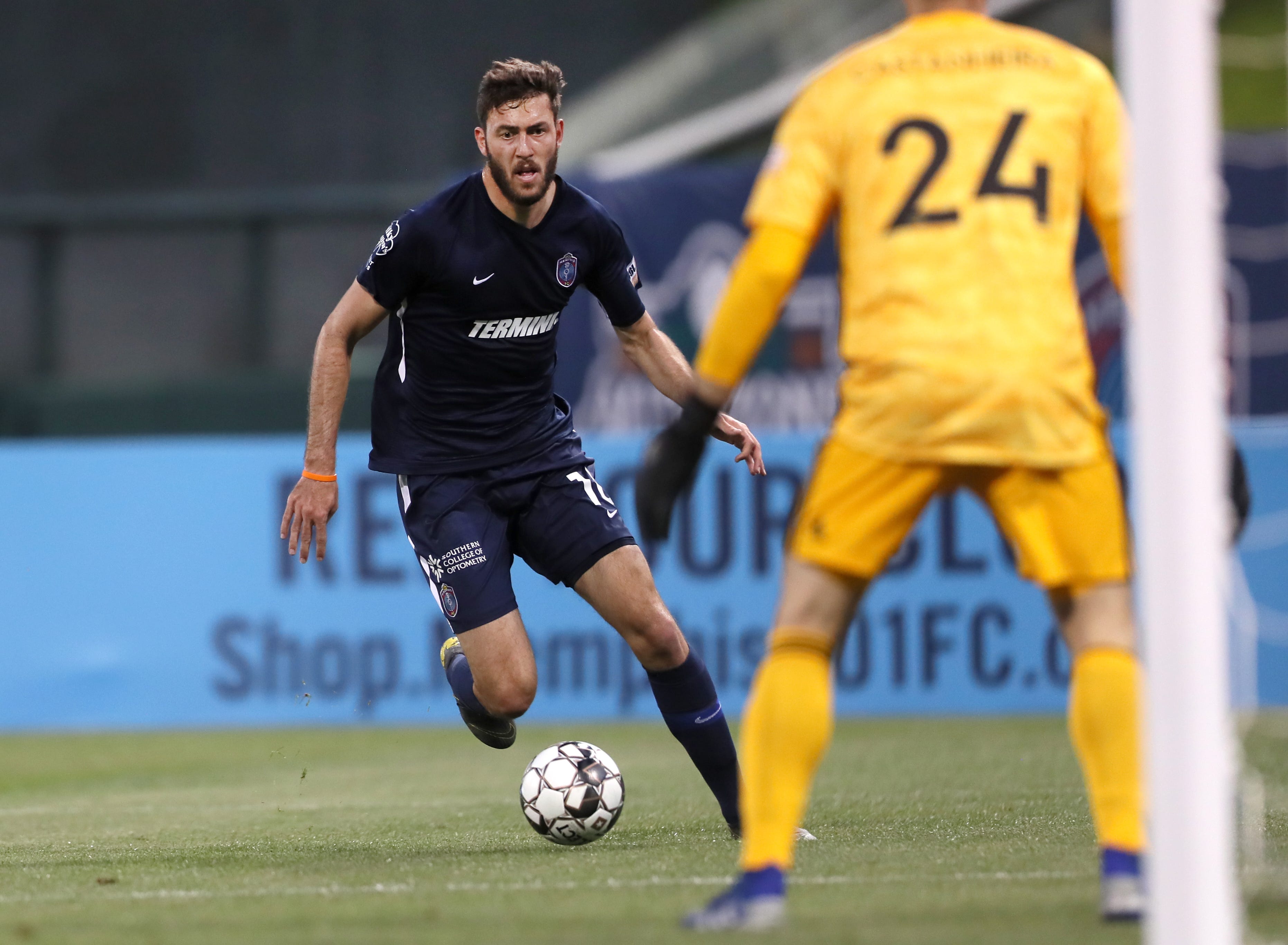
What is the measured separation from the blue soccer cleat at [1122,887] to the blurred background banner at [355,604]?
23.3 feet

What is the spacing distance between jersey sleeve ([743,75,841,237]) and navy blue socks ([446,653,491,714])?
8.61ft

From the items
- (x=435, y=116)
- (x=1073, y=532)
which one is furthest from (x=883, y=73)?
(x=435, y=116)

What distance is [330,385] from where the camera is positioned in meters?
5.57

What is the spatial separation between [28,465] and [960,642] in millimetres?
5745

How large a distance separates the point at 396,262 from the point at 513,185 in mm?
413

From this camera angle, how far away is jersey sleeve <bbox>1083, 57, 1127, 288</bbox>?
3.89m

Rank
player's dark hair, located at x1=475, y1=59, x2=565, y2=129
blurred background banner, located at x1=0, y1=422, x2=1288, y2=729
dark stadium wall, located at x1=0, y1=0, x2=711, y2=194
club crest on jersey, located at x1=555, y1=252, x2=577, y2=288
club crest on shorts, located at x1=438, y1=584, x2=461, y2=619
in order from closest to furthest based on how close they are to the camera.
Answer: player's dark hair, located at x1=475, y1=59, x2=565, y2=129 < club crest on jersey, located at x1=555, y1=252, x2=577, y2=288 < club crest on shorts, located at x1=438, y1=584, x2=461, y2=619 < blurred background banner, located at x1=0, y1=422, x2=1288, y2=729 < dark stadium wall, located at x1=0, y1=0, x2=711, y2=194

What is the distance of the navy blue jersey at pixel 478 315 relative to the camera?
222 inches

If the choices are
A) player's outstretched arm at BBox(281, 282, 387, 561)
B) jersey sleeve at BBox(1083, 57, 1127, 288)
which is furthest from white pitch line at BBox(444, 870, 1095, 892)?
jersey sleeve at BBox(1083, 57, 1127, 288)

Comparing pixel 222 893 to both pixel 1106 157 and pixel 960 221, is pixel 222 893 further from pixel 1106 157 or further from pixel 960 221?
pixel 1106 157

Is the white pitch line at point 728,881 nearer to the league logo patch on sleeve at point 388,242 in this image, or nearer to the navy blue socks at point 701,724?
the navy blue socks at point 701,724

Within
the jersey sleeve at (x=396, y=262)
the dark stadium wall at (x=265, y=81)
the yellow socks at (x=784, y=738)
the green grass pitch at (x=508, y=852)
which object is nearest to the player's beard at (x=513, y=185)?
the jersey sleeve at (x=396, y=262)

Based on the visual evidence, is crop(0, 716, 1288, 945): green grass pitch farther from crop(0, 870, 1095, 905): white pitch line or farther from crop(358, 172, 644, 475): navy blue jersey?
crop(358, 172, 644, 475): navy blue jersey

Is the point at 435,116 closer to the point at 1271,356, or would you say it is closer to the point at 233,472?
the point at 233,472
